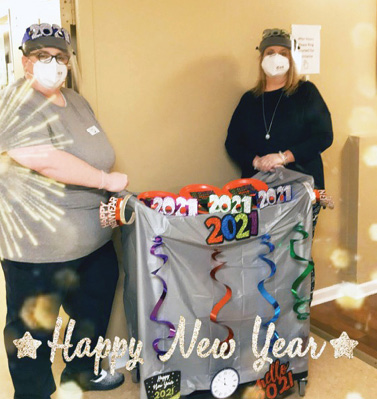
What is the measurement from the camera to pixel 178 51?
2246 millimetres

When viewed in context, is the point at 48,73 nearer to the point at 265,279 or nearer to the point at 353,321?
the point at 265,279

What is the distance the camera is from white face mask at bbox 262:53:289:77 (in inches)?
85.6

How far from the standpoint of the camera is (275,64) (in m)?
2.18

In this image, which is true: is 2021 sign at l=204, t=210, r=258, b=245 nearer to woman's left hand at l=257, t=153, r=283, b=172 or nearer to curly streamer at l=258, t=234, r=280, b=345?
curly streamer at l=258, t=234, r=280, b=345

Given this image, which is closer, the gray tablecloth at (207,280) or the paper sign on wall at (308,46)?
the gray tablecloth at (207,280)

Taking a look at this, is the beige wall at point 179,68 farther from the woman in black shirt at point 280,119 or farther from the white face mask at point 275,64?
the white face mask at point 275,64

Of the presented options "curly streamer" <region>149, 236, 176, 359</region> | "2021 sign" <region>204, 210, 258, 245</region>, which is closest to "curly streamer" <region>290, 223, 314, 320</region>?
"2021 sign" <region>204, 210, 258, 245</region>

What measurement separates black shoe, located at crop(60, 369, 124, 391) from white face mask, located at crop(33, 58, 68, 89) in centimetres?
117

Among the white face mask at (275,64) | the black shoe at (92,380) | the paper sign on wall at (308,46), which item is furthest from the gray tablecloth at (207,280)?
the paper sign on wall at (308,46)

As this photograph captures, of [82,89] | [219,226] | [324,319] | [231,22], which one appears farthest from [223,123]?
[324,319]

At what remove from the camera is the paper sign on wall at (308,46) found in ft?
8.40

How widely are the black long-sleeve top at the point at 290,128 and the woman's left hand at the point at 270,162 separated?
0.23 feet

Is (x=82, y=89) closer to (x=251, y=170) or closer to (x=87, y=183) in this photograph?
(x=87, y=183)
